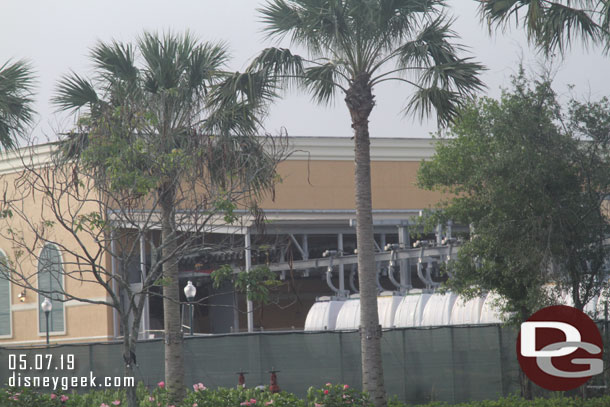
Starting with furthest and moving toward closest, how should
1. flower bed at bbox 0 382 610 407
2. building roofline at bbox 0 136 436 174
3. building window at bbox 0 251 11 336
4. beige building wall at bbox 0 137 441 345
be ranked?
building roofline at bbox 0 136 436 174 < beige building wall at bbox 0 137 441 345 < building window at bbox 0 251 11 336 < flower bed at bbox 0 382 610 407

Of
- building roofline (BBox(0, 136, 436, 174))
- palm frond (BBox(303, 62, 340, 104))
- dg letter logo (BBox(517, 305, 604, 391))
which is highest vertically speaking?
building roofline (BBox(0, 136, 436, 174))

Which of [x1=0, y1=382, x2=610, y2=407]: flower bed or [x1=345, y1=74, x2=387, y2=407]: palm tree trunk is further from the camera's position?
[x1=345, y1=74, x2=387, y2=407]: palm tree trunk

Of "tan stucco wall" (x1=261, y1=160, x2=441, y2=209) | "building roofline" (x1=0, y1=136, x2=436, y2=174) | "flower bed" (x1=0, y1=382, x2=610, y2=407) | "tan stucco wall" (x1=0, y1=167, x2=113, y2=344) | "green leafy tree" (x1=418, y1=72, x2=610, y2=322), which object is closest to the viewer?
"flower bed" (x1=0, y1=382, x2=610, y2=407)

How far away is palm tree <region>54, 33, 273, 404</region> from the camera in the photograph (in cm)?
1445

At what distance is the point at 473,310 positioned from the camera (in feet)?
84.5

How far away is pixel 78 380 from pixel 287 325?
21.3 m

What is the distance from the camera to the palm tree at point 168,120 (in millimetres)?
14453

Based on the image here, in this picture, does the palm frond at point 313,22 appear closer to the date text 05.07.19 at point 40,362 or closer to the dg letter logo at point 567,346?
the dg letter logo at point 567,346

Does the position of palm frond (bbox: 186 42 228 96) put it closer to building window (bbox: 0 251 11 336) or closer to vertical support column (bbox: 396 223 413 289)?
vertical support column (bbox: 396 223 413 289)

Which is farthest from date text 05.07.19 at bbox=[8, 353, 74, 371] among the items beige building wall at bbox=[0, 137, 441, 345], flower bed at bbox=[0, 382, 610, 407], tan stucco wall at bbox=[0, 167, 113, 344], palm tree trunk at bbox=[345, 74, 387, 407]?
beige building wall at bbox=[0, 137, 441, 345]

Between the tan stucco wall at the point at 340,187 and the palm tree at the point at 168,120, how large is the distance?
80.3ft

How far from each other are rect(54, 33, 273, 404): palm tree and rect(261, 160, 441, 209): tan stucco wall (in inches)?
964

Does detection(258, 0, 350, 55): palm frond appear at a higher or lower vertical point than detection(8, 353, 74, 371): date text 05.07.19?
higher

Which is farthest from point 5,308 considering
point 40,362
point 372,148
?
point 372,148
